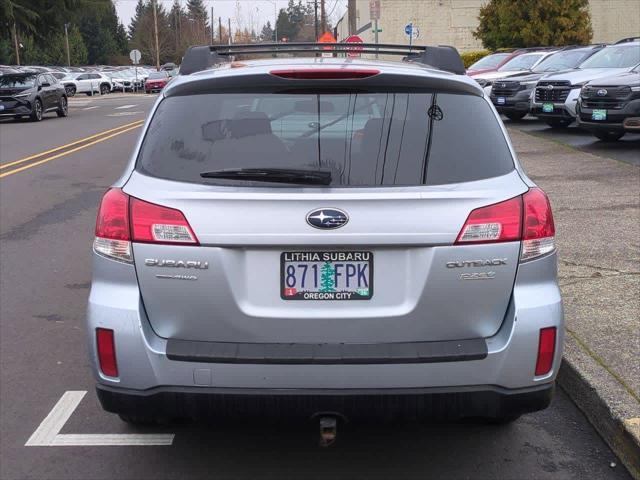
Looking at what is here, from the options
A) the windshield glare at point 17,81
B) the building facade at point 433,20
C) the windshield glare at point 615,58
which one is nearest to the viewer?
the windshield glare at point 615,58

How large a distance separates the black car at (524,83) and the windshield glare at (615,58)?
1.61m

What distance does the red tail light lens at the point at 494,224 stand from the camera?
11.4 feet

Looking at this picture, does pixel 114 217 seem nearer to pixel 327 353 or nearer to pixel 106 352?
pixel 106 352

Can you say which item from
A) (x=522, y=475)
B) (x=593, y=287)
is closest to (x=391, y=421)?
(x=522, y=475)

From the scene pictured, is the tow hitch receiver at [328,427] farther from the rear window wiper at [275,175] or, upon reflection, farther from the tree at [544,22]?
the tree at [544,22]

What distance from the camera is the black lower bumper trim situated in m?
3.40

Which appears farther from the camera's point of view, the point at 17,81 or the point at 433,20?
the point at 433,20

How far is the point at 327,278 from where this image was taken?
3.45 metres

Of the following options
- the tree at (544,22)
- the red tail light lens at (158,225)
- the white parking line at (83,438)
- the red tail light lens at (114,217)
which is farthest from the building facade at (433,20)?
the red tail light lens at (158,225)

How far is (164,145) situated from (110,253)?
516 mm

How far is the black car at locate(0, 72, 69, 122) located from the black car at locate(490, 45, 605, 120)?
1468 cm

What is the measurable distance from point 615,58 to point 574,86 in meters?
1.34

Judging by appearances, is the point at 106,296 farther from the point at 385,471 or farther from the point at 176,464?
the point at 385,471

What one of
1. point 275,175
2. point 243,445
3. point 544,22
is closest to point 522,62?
point 544,22
